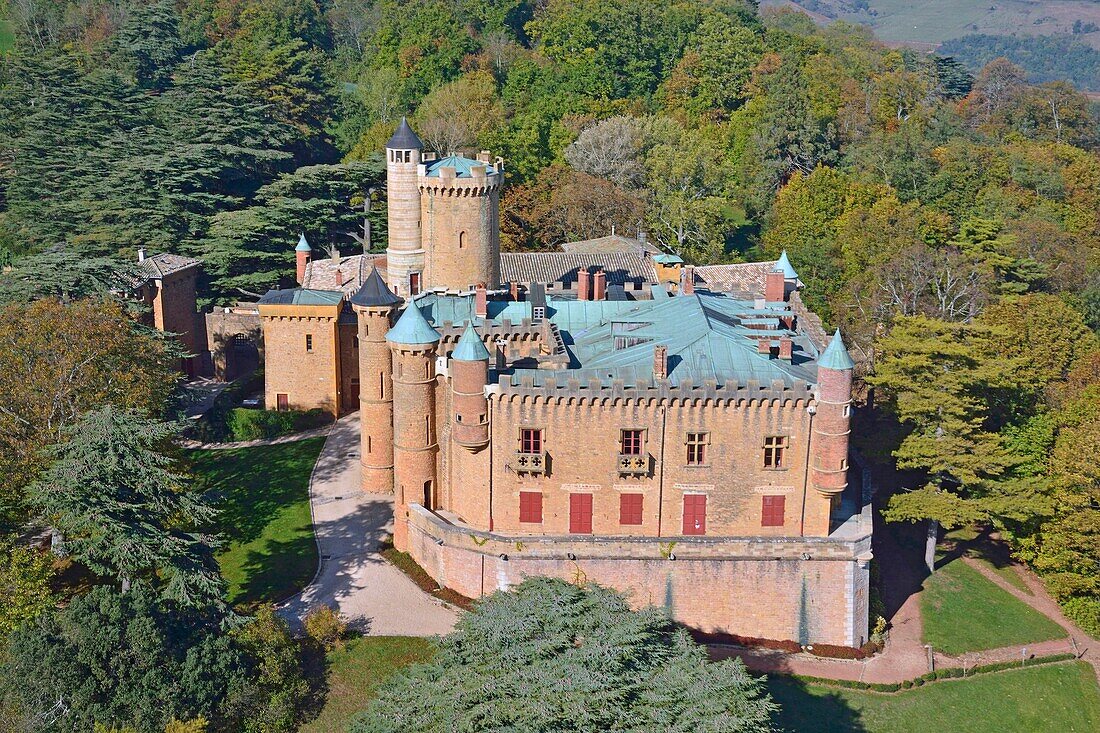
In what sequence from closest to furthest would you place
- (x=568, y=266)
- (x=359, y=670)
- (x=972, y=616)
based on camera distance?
(x=359, y=670) → (x=972, y=616) → (x=568, y=266)

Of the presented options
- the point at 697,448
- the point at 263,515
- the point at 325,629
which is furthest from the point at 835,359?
the point at 263,515

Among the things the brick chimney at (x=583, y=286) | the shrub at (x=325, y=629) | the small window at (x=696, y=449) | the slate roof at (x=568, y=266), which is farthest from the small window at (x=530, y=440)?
the slate roof at (x=568, y=266)

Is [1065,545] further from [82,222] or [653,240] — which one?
[82,222]

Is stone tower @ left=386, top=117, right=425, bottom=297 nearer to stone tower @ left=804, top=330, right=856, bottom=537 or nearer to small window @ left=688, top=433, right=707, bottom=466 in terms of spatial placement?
small window @ left=688, top=433, right=707, bottom=466

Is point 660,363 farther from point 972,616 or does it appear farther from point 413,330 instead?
point 972,616

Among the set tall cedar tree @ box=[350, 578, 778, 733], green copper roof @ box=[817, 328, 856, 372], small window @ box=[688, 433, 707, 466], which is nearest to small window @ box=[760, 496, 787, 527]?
small window @ box=[688, 433, 707, 466]

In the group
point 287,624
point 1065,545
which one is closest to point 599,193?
point 1065,545

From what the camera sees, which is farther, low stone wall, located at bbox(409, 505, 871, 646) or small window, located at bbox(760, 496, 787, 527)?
small window, located at bbox(760, 496, 787, 527)
